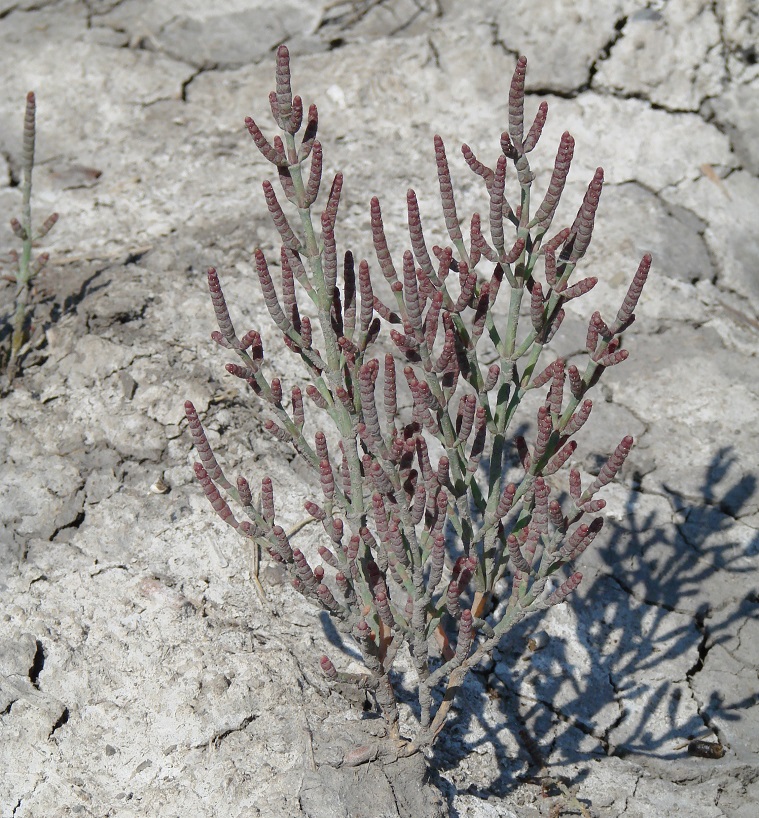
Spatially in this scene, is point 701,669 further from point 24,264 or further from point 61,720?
point 24,264

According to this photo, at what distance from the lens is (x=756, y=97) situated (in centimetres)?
449

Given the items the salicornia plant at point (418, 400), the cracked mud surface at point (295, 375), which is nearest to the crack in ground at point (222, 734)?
the cracked mud surface at point (295, 375)

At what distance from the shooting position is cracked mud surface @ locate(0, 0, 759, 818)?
2.60 meters

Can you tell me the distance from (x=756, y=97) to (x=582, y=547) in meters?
3.38

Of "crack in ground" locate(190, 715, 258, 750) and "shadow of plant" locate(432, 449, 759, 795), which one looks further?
"shadow of plant" locate(432, 449, 759, 795)

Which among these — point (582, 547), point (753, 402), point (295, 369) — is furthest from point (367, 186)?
point (582, 547)

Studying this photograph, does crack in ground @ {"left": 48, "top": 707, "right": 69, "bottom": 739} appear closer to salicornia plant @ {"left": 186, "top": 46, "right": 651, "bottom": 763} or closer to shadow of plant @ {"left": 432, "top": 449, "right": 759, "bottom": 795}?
salicornia plant @ {"left": 186, "top": 46, "right": 651, "bottom": 763}

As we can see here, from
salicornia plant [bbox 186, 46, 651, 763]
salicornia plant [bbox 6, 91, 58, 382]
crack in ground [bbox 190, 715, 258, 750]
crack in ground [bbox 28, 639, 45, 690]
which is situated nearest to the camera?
salicornia plant [bbox 186, 46, 651, 763]

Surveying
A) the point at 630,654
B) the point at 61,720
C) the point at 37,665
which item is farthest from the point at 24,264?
the point at 630,654

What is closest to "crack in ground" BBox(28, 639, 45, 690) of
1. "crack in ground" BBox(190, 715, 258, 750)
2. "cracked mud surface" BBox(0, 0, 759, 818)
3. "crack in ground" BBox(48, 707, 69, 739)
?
"cracked mud surface" BBox(0, 0, 759, 818)

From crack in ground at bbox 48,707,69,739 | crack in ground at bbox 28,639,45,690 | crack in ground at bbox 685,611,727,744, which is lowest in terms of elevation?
crack in ground at bbox 48,707,69,739

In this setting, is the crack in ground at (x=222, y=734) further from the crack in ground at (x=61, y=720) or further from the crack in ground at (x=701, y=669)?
the crack in ground at (x=701, y=669)

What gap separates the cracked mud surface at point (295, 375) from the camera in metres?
2.60

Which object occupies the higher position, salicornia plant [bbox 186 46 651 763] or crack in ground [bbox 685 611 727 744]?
salicornia plant [bbox 186 46 651 763]
